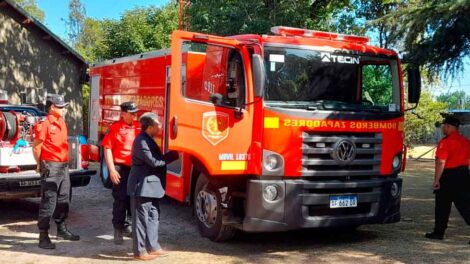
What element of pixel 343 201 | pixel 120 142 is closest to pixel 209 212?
pixel 120 142

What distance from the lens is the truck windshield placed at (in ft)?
21.9

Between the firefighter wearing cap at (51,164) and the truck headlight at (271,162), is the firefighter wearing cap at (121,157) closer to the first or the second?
the firefighter wearing cap at (51,164)

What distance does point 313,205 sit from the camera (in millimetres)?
6625

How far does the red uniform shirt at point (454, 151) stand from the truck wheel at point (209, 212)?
2.94m

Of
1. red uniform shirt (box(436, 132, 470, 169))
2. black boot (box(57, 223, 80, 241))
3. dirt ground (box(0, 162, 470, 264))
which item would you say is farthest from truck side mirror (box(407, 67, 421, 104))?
black boot (box(57, 223, 80, 241))

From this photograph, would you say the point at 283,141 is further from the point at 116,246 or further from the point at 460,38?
the point at 460,38

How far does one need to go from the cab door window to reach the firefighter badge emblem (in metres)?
0.16

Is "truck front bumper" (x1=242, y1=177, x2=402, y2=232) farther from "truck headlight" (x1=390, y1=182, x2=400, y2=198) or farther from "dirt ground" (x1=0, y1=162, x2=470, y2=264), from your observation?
"dirt ground" (x1=0, y1=162, x2=470, y2=264)

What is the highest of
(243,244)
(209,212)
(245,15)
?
(245,15)

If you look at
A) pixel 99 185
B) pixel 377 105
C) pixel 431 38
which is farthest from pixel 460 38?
pixel 99 185

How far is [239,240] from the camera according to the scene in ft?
24.4

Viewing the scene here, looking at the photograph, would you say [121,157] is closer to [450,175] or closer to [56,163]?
[56,163]

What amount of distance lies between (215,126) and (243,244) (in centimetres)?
169

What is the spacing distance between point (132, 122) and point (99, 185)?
551 centimetres
